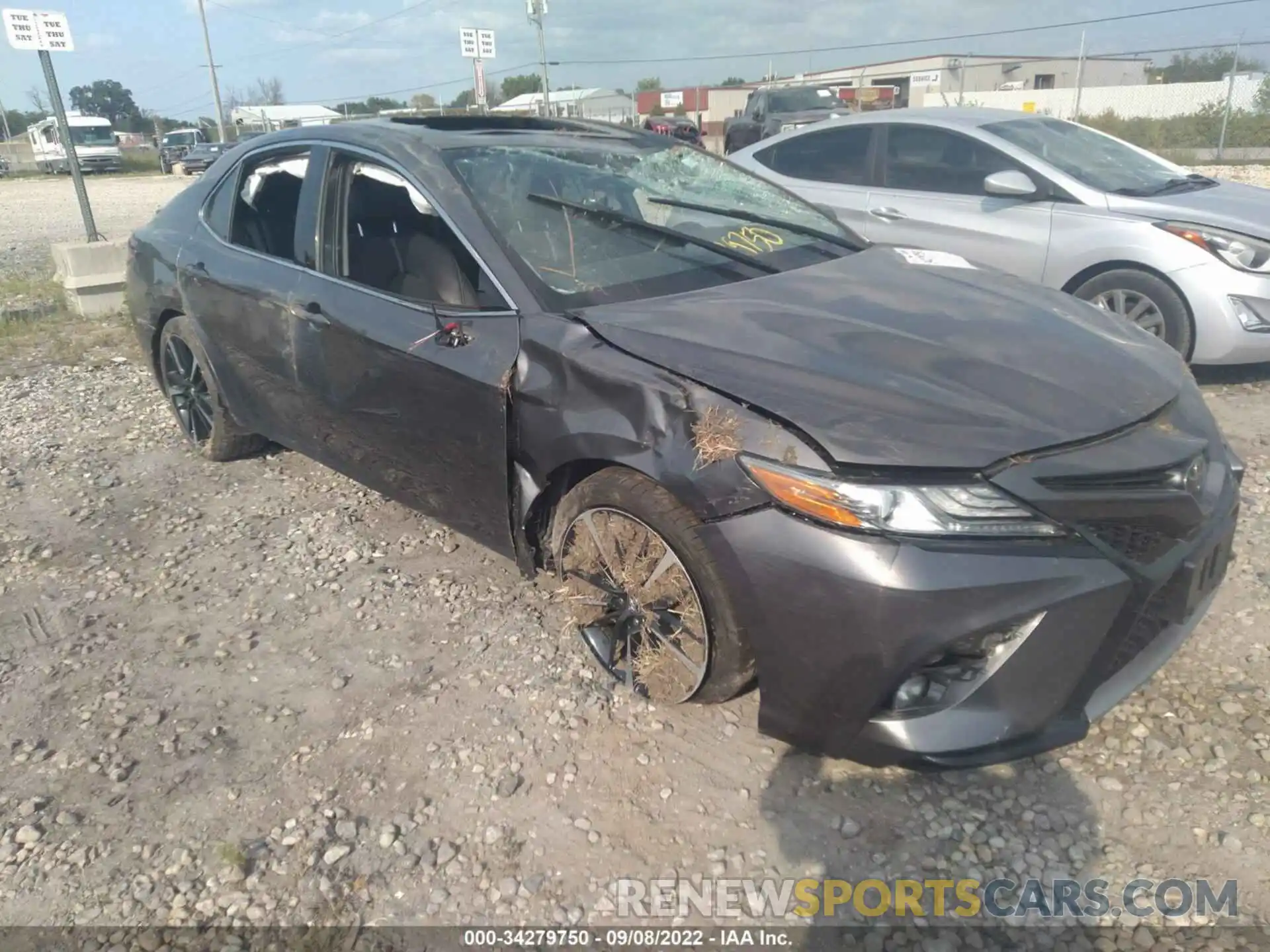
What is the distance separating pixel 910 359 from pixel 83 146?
43887 mm

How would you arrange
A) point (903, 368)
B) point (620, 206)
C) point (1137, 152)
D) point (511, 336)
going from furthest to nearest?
point (1137, 152) → point (620, 206) → point (511, 336) → point (903, 368)

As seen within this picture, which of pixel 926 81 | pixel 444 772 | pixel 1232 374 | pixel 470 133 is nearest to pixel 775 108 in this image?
pixel 926 81

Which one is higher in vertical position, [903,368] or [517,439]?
[903,368]

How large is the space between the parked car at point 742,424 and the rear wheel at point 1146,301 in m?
2.34

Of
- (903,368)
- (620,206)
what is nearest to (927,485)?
(903,368)

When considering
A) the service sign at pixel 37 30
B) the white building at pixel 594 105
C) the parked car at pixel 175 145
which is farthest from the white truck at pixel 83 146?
the service sign at pixel 37 30

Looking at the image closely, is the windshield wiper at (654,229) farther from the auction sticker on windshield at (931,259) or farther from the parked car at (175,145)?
the parked car at (175,145)

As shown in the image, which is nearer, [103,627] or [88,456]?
[103,627]

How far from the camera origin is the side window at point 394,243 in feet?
9.74

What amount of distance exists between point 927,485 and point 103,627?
2.96m

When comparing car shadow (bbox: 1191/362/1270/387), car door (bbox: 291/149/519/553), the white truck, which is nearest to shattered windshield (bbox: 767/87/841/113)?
car shadow (bbox: 1191/362/1270/387)

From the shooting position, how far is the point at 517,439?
9.13 feet

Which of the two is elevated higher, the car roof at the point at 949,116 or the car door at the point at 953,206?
the car roof at the point at 949,116

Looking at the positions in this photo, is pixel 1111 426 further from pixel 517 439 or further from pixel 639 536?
pixel 517 439
